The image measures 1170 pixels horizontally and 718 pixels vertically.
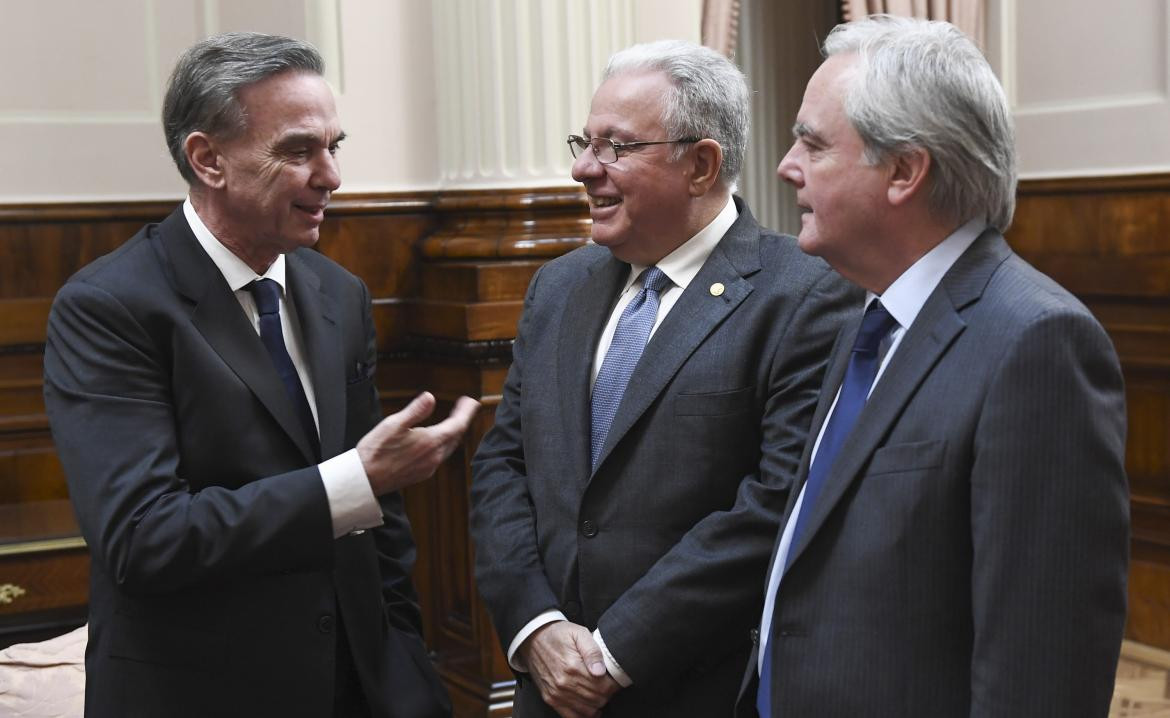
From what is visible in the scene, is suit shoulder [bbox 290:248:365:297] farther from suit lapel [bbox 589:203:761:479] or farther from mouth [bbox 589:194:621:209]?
suit lapel [bbox 589:203:761:479]

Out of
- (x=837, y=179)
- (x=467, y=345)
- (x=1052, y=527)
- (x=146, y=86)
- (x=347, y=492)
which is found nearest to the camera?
(x=1052, y=527)

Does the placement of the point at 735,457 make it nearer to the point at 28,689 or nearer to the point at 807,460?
the point at 807,460

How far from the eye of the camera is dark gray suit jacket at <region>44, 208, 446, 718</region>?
209 centimetres

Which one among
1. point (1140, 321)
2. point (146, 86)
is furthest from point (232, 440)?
point (1140, 321)

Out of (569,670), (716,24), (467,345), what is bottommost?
(569,670)

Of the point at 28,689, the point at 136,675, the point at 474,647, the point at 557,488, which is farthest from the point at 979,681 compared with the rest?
the point at 474,647

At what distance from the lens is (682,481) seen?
92.6 inches

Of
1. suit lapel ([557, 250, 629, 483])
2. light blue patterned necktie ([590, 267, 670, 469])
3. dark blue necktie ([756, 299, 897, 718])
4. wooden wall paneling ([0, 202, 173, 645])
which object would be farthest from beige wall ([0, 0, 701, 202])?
dark blue necktie ([756, 299, 897, 718])

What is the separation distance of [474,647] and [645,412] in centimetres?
201

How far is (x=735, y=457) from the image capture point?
2367mm

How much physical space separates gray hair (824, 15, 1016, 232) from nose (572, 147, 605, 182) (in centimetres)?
68

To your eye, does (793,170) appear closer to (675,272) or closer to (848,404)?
(848,404)

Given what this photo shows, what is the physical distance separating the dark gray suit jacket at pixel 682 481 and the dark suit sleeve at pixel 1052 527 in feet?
2.24

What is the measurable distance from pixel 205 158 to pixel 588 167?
26.6 inches
